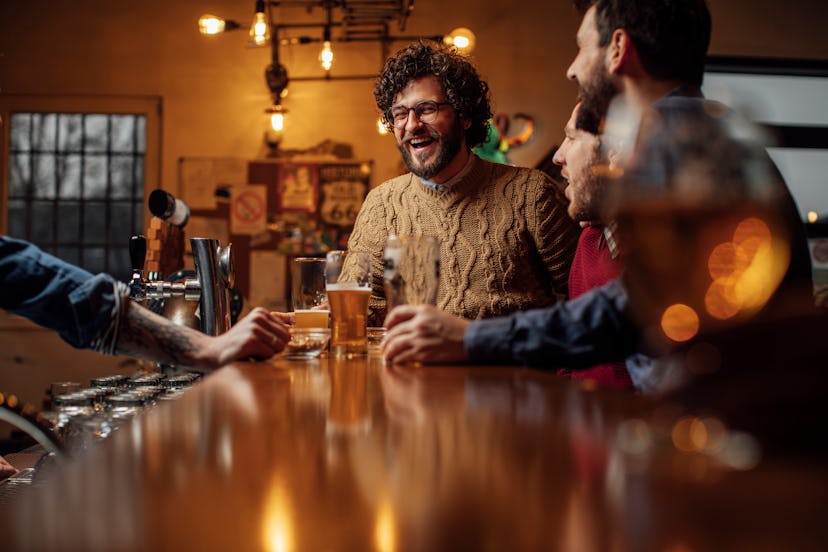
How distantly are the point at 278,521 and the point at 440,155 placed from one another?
2.04 metres

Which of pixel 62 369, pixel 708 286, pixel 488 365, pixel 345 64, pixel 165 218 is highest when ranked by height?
pixel 345 64

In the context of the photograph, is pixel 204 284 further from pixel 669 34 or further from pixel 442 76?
pixel 442 76

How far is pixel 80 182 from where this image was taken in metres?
5.62

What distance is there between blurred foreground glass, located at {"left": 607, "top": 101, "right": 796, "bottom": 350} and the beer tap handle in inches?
48.8

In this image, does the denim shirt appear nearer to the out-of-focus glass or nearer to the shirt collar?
the out-of-focus glass

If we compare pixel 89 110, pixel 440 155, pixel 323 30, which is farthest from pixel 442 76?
pixel 89 110

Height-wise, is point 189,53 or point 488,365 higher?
point 189,53

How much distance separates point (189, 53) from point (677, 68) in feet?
16.3

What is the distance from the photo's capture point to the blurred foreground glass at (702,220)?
1.67ft

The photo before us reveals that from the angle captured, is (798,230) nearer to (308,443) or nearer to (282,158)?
(308,443)

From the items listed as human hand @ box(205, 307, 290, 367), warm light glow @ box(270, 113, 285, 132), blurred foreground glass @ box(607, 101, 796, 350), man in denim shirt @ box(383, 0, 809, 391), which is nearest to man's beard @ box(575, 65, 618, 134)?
man in denim shirt @ box(383, 0, 809, 391)

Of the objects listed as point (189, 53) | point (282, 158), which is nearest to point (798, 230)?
point (282, 158)

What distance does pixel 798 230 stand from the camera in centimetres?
96

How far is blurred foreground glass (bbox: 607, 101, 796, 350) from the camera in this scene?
0.51 m
